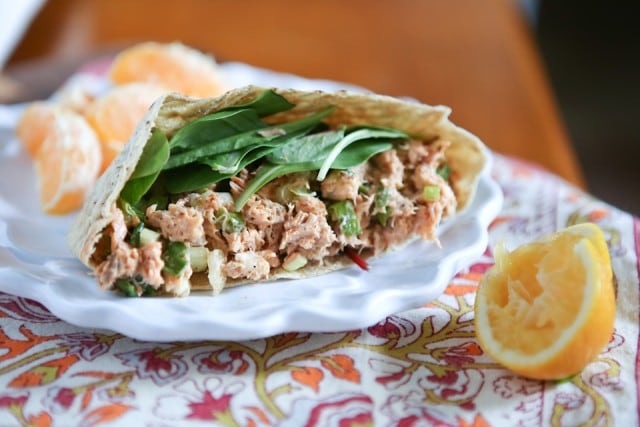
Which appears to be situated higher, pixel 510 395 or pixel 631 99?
pixel 510 395

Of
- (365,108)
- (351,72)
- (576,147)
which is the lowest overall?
(576,147)

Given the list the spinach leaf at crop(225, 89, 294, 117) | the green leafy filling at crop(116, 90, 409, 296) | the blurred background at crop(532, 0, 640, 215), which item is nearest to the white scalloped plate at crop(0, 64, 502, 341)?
the green leafy filling at crop(116, 90, 409, 296)

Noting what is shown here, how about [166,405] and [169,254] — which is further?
[169,254]

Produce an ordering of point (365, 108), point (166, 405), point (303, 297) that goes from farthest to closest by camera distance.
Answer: point (365, 108) → point (303, 297) → point (166, 405)

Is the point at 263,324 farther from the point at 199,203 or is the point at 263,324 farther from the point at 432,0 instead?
the point at 432,0

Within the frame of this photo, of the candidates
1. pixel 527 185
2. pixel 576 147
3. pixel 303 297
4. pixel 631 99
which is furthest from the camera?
pixel 631 99

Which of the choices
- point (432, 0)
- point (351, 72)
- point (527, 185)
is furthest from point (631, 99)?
point (527, 185)
